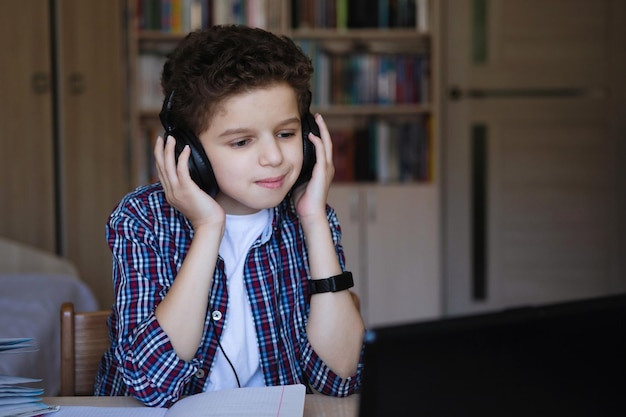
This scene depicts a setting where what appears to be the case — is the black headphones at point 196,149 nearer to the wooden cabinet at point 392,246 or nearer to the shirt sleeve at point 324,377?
the shirt sleeve at point 324,377

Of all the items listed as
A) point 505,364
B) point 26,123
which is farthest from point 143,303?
point 26,123

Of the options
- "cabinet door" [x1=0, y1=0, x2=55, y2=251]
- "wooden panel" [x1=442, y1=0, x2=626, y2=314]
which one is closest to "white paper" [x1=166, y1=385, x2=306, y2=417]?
"cabinet door" [x1=0, y1=0, x2=55, y2=251]

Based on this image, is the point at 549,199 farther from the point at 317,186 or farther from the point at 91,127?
the point at 317,186

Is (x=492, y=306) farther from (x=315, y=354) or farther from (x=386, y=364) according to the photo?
(x=386, y=364)

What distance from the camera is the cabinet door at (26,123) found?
3.09 metres

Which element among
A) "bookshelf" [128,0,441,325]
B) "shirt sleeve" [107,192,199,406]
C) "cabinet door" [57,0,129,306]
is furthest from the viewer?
"bookshelf" [128,0,441,325]

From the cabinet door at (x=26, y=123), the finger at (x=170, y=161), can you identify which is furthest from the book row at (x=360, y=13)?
the finger at (x=170, y=161)

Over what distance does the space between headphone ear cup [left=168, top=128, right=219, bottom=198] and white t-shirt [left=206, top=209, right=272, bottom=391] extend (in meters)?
0.13

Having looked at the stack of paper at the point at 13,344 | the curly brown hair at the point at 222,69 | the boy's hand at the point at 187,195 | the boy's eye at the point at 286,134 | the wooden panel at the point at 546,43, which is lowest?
the stack of paper at the point at 13,344

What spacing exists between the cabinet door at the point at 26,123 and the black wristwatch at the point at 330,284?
2243mm

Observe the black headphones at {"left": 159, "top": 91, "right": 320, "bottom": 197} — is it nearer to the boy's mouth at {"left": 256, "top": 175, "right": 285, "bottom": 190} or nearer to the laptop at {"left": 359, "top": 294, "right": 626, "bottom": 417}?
the boy's mouth at {"left": 256, "top": 175, "right": 285, "bottom": 190}

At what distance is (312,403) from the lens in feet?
3.11

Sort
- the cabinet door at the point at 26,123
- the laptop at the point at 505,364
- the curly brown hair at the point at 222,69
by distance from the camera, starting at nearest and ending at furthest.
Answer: the laptop at the point at 505,364
the curly brown hair at the point at 222,69
the cabinet door at the point at 26,123

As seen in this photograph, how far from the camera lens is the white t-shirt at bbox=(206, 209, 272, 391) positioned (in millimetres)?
1169
